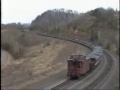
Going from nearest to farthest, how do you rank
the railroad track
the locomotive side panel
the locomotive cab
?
1. the railroad track
2. the locomotive cab
3. the locomotive side panel

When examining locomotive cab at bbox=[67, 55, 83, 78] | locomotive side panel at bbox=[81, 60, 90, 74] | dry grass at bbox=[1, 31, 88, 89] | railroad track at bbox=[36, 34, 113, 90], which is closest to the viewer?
railroad track at bbox=[36, 34, 113, 90]

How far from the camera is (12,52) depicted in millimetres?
91312

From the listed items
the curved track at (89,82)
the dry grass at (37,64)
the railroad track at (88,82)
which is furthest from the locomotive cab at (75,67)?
the dry grass at (37,64)

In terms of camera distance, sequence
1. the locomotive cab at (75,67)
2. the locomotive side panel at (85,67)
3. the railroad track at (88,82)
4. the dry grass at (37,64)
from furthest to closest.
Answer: the locomotive side panel at (85,67), the locomotive cab at (75,67), the dry grass at (37,64), the railroad track at (88,82)

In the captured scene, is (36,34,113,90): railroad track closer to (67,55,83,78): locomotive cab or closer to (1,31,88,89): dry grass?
(67,55,83,78): locomotive cab

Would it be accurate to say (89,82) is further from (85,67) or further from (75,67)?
(85,67)

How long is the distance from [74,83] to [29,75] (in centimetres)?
873

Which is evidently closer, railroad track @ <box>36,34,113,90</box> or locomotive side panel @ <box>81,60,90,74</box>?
railroad track @ <box>36,34,113,90</box>

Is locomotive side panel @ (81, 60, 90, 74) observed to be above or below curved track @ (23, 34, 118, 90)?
above

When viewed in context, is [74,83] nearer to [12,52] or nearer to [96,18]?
[12,52]

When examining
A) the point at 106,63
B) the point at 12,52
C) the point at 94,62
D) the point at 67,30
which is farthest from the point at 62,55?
the point at 67,30

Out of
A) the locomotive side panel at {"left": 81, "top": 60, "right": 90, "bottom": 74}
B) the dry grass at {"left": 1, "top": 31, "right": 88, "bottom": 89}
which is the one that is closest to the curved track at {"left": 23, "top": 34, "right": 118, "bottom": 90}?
the locomotive side panel at {"left": 81, "top": 60, "right": 90, "bottom": 74}

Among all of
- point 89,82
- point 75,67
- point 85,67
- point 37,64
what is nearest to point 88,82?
point 89,82

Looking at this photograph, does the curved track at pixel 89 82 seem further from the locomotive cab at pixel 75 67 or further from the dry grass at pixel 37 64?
the dry grass at pixel 37 64
